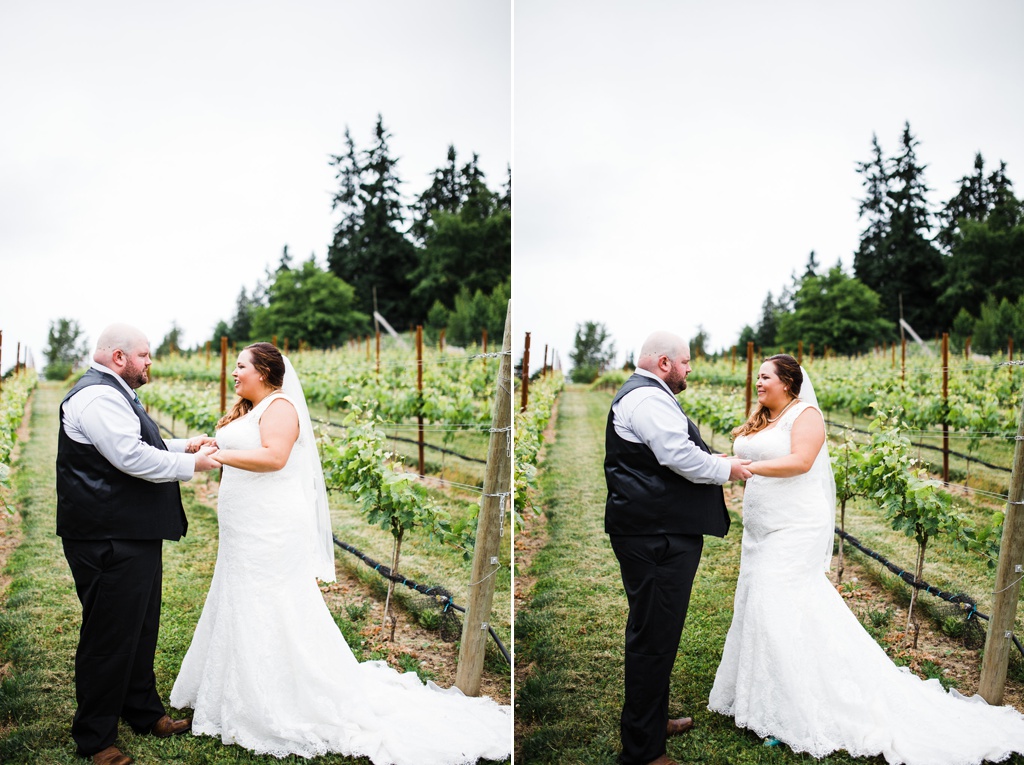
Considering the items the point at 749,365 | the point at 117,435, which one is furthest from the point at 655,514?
the point at 117,435

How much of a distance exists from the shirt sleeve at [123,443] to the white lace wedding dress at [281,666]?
0.23 meters

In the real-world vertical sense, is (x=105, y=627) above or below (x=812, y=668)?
above

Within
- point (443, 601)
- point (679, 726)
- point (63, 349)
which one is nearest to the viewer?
point (679, 726)

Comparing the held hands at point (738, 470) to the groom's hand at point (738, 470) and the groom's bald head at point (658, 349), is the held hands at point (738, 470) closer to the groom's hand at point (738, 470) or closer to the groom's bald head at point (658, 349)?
the groom's hand at point (738, 470)

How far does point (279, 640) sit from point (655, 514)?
133 cm

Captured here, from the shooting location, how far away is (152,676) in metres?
2.53

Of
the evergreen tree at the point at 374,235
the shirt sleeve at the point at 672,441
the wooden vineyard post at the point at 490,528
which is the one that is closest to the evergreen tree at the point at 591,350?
the wooden vineyard post at the point at 490,528

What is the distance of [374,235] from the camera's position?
132 inches

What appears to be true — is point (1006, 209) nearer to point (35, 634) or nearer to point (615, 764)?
point (615, 764)

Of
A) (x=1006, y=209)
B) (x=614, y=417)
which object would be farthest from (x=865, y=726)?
(x=1006, y=209)

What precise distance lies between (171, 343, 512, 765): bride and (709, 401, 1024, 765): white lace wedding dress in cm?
93

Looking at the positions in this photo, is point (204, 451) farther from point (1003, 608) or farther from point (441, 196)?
point (1003, 608)

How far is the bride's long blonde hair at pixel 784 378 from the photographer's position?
2.60 m

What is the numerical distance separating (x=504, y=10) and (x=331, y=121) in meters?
1.02
